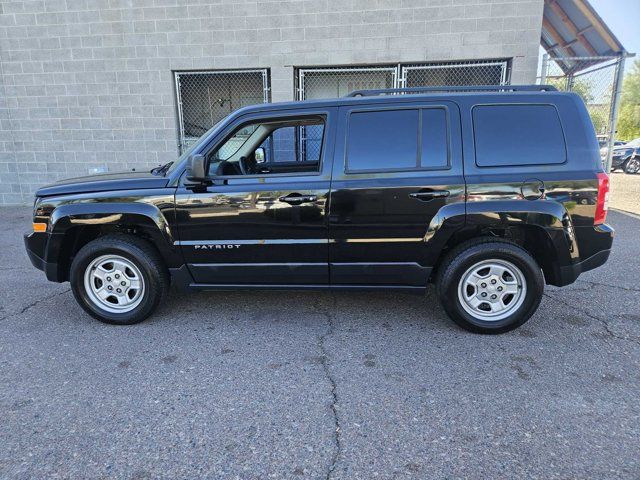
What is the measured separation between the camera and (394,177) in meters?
3.32

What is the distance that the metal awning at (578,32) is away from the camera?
820 centimetres

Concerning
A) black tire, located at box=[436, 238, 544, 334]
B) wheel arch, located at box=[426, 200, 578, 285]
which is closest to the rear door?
wheel arch, located at box=[426, 200, 578, 285]

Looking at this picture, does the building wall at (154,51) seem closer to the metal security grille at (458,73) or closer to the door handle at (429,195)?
the metal security grille at (458,73)

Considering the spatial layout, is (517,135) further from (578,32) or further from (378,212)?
(578,32)

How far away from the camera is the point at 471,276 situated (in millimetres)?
3436

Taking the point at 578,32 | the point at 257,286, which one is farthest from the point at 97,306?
the point at 578,32

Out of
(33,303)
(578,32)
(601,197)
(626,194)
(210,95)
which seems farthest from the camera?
(626,194)

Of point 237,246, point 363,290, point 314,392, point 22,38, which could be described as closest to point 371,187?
point 363,290

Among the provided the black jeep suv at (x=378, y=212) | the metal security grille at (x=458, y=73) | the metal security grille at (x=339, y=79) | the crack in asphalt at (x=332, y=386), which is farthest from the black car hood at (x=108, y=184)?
the metal security grille at (x=458, y=73)

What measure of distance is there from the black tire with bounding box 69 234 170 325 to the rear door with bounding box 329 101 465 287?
1563 millimetres

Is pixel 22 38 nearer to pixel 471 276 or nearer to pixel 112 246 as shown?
pixel 112 246

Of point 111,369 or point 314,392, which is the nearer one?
point 314,392

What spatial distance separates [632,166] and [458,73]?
14268 mm

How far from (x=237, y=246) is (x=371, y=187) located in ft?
4.00
